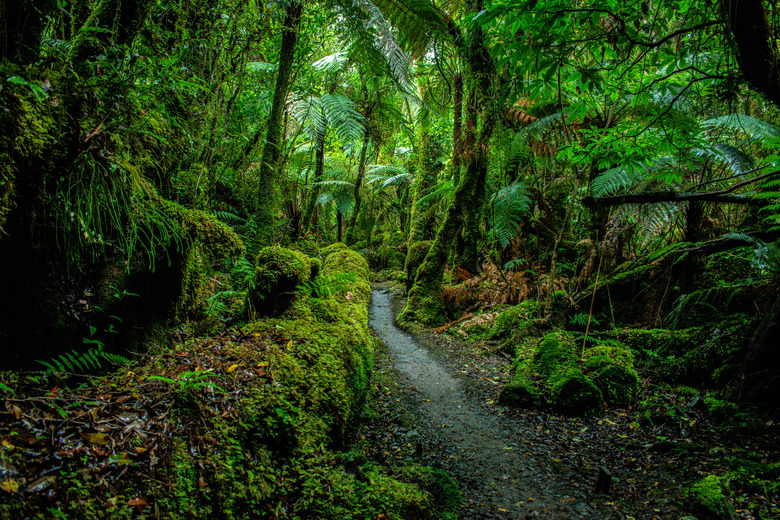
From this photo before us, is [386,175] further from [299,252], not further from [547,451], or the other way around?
[547,451]

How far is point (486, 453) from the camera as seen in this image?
8.76 ft

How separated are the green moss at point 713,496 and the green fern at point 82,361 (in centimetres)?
315

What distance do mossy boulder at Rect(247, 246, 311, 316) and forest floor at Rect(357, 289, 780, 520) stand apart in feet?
4.52

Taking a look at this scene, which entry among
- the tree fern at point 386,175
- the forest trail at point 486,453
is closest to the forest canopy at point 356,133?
the forest trail at point 486,453

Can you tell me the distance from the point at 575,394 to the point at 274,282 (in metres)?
3.02

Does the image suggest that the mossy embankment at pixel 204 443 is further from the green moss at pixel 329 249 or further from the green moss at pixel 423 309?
the green moss at pixel 329 249

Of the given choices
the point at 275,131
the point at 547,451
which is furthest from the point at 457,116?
the point at 547,451

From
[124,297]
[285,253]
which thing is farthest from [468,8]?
[124,297]

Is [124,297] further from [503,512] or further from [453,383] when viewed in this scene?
[453,383]

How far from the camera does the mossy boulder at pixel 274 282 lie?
3.12 m

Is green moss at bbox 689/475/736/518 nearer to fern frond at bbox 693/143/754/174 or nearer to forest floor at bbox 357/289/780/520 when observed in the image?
forest floor at bbox 357/289/780/520

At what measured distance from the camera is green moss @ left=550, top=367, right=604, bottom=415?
314 centimetres

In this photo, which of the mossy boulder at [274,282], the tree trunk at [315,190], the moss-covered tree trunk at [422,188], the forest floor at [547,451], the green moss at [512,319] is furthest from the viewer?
the moss-covered tree trunk at [422,188]

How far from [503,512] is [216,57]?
14.4ft
